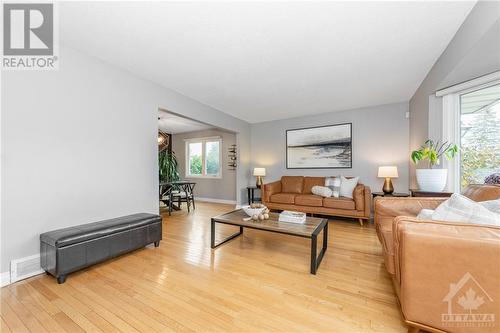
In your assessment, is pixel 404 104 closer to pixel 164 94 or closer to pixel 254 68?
pixel 254 68

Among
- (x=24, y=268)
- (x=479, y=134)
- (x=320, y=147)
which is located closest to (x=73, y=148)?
(x=24, y=268)

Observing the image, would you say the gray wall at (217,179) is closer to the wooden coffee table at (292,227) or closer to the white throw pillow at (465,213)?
the wooden coffee table at (292,227)

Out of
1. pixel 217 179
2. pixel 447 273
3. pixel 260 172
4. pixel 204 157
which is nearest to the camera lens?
pixel 447 273

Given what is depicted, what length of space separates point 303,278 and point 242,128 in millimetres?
4121

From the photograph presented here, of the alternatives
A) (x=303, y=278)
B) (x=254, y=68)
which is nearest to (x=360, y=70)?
(x=254, y=68)

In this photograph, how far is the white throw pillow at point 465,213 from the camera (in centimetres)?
117

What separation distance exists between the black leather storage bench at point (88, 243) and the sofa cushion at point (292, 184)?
3.14m

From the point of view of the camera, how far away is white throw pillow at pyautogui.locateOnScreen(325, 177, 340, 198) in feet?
13.0

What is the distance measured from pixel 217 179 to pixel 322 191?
3239 millimetres

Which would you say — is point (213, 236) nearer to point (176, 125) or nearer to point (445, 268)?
point (445, 268)

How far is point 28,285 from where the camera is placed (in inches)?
68.9

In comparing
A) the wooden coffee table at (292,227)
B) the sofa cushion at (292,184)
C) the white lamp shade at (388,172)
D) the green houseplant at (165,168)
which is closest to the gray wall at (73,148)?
the wooden coffee table at (292,227)

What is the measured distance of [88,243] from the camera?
1.92 metres

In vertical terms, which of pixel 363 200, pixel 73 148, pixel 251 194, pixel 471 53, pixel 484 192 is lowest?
pixel 251 194
